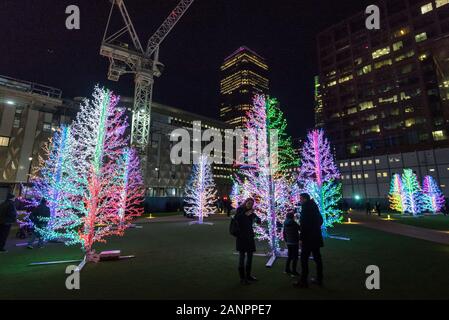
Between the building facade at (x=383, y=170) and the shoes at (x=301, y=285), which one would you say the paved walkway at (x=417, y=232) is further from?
the building facade at (x=383, y=170)


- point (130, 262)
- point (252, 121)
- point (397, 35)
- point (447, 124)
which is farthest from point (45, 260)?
point (397, 35)

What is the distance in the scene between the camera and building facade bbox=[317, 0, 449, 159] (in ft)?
181

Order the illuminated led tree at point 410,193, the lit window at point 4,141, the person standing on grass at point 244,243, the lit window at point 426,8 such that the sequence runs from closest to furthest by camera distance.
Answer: the person standing on grass at point 244,243 → the illuminated led tree at point 410,193 → the lit window at point 4,141 → the lit window at point 426,8

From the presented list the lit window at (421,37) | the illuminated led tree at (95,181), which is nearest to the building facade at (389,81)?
the lit window at (421,37)

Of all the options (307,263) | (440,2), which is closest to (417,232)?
(307,263)

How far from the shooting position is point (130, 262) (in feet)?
26.6

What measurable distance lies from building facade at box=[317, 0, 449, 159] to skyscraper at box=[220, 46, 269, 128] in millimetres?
95656

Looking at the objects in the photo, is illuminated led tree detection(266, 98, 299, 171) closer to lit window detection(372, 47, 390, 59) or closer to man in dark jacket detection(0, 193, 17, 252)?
man in dark jacket detection(0, 193, 17, 252)

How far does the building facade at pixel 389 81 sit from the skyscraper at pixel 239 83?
95.7 metres

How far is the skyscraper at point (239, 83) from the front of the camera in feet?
570

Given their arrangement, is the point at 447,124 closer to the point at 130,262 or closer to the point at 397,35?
the point at 397,35

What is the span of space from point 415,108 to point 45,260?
7410cm

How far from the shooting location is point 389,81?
6316 cm

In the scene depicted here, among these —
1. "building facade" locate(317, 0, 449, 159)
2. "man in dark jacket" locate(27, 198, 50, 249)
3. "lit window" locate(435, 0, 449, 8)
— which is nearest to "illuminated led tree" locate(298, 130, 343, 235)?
"man in dark jacket" locate(27, 198, 50, 249)
